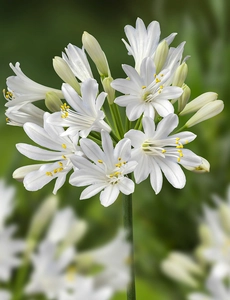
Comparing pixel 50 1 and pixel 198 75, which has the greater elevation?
pixel 50 1

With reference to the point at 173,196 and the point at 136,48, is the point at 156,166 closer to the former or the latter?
the point at 136,48

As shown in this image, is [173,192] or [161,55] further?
[173,192]

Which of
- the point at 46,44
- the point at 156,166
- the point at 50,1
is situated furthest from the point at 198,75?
the point at 50,1

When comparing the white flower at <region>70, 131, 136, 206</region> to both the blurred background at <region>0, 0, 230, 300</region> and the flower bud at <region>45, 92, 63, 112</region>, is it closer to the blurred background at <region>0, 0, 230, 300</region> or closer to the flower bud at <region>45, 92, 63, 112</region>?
the flower bud at <region>45, 92, 63, 112</region>

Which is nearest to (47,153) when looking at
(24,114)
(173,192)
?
(24,114)

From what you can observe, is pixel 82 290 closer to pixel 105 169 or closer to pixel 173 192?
pixel 105 169

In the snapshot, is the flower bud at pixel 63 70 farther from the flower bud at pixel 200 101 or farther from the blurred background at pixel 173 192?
the blurred background at pixel 173 192
